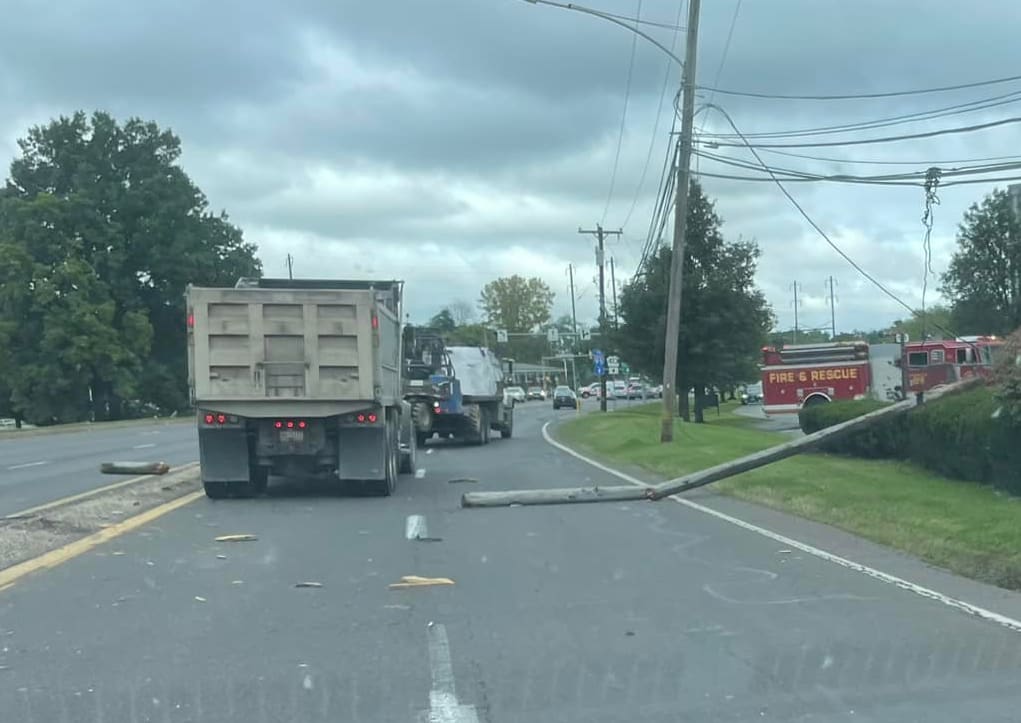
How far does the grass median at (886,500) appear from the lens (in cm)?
1168

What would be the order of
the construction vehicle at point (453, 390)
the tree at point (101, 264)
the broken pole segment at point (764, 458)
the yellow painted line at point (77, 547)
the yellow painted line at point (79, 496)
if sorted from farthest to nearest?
the tree at point (101, 264) < the construction vehicle at point (453, 390) < the broken pole segment at point (764, 458) < the yellow painted line at point (79, 496) < the yellow painted line at point (77, 547)

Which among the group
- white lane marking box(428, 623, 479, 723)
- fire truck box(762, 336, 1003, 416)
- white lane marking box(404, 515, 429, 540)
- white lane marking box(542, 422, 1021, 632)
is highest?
fire truck box(762, 336, 1003, 416)

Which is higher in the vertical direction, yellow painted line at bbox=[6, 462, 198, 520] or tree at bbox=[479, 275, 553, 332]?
tree at bbox=[479, 275, 553, 332]

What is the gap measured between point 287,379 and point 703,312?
31.8 meters

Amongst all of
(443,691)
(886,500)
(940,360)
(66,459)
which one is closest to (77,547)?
(443,691)

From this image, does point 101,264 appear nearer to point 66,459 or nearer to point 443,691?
point 66,459

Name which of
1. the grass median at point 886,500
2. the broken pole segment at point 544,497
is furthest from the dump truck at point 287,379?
the grass median at point 886,500

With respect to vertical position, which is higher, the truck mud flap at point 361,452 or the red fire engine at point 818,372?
the red fire engine at point 818,372

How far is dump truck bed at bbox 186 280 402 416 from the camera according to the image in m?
16.8

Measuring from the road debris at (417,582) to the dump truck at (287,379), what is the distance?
21.5 ft

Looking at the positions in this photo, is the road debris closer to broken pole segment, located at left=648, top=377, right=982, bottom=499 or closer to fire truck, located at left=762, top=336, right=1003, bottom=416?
broken pole segment, located at left=648, top=377, right=982, bottom=499

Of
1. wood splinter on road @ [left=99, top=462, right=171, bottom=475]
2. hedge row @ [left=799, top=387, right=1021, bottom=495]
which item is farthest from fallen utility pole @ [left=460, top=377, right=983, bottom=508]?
wood splinter on road @ [left=99, top=462, right=171, bottom=475]

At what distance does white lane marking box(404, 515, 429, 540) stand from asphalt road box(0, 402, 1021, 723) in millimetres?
234

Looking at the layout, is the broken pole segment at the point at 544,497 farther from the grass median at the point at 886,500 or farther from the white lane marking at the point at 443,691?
the white lane marking at the point at 443,691
